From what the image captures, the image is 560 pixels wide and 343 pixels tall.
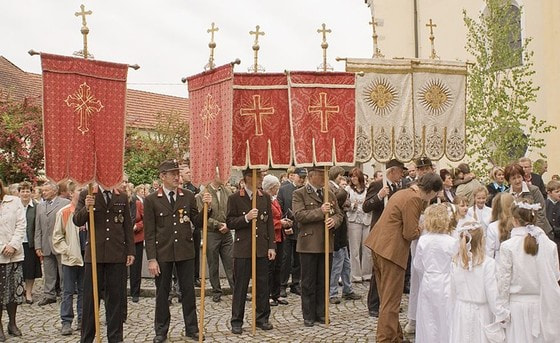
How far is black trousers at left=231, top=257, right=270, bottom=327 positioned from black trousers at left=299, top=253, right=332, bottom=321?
531 millimetres

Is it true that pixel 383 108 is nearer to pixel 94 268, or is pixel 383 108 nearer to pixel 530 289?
pixel 530 289

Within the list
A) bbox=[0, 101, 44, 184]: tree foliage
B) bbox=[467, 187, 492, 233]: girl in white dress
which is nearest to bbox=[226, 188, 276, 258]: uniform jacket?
bbox=[467, 187, 492, 233]: girl in white dress

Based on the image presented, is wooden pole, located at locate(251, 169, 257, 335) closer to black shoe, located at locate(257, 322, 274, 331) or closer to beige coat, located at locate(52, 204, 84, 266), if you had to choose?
black shoe, located at locate(257, 322, 274, 331)

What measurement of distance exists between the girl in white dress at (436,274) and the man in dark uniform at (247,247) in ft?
8.12

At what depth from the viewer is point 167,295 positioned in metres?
8.17

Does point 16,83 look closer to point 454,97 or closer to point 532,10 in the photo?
point 532,10

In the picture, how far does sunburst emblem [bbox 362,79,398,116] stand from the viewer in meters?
9.50

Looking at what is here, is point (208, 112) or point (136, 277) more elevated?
point (208, 112)

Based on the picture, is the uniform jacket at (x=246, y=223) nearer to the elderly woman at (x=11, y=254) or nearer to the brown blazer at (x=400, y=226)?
the brown blazer at (x=400, y=226)

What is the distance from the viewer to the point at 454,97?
9.90m

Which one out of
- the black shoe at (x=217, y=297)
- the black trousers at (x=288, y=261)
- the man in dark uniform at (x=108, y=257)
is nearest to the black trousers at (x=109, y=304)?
the man in dark uniform at (x=108, y=257)

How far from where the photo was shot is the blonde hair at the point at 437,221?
6.99 meters

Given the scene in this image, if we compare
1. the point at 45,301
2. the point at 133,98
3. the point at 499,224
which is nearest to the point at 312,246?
the point at 499,224

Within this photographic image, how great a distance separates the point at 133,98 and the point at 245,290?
1214 inches
